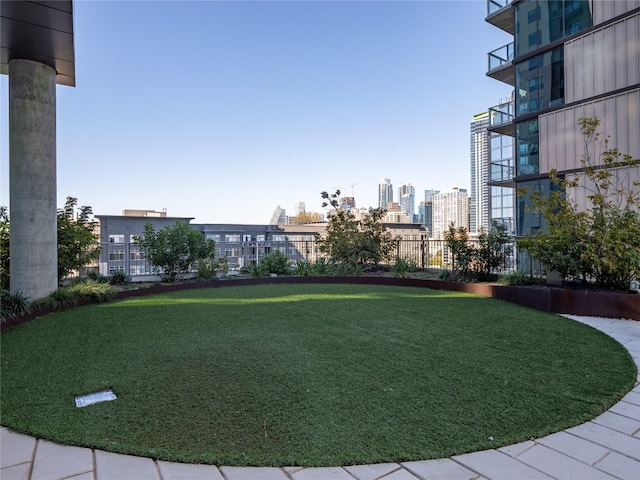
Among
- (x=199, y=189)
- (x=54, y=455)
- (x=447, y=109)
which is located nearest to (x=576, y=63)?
(x=447, y=109)

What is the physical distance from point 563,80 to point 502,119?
3.72 m

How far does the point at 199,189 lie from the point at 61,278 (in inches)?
619

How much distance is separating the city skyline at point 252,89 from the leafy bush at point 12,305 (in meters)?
1.66

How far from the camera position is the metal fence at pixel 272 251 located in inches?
335

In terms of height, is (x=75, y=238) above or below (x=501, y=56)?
below

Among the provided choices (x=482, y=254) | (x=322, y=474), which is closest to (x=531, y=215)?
(x=482, y=254)

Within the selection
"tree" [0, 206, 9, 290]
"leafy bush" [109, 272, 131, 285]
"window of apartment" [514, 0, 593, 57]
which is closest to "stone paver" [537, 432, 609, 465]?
"tree" [0, 206, 9, 290]

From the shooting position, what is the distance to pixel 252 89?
12945 millimetres

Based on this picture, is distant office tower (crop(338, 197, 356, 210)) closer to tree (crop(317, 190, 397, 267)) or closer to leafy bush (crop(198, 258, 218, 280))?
tree (crop(317, 190, 397, 267))

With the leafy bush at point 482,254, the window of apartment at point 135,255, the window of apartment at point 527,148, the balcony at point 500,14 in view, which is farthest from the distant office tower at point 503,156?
the window of apartment at point 135,255

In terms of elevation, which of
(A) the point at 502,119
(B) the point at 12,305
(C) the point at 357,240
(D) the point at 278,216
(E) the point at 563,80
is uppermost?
(E) the point at 563,80

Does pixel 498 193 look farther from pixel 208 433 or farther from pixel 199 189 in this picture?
pixel 208 433

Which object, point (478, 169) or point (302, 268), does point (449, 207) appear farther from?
point (302, 268)

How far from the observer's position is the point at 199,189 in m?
21.9
